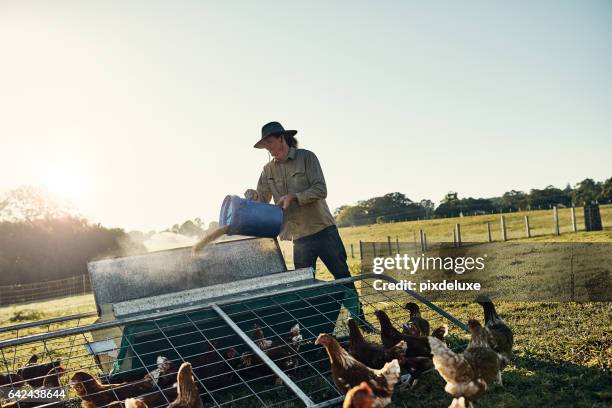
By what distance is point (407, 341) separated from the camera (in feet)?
12.0

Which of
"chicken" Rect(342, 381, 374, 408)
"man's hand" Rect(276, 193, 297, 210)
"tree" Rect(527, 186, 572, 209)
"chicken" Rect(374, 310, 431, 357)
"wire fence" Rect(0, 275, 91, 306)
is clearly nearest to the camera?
"chicken" Rect(342, 381, 374, 408)

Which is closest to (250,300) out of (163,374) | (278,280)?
(278,280)

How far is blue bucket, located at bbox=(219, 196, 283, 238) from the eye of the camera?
476 centimetres

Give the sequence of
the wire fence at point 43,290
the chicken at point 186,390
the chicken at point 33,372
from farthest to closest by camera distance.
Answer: the wire fence at point 43,290 → the chicken at point 33,372 → the chicken at point 186,390

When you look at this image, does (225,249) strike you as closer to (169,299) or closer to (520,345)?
(169,299)

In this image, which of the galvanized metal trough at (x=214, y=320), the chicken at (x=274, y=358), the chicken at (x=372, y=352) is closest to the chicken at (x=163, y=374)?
the galvanized metal trough at (x=214, y=320)

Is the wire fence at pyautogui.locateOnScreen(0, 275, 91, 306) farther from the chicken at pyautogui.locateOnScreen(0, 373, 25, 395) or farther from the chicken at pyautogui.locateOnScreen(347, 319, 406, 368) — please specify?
the chicken at pyautogui.locateOnScreen(347, 319, 406, 368)

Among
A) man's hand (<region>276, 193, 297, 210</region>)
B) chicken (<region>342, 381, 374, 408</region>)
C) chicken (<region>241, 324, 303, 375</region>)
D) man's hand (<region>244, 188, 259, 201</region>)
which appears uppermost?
man's hand (<region>244, 188, 259, 201</region>)

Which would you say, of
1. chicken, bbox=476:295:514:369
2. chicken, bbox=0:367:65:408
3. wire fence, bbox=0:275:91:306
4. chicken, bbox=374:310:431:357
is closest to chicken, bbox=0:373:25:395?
chicken, bbox=0:367:65:408

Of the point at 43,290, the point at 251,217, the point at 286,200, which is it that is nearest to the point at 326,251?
the point at 286,200

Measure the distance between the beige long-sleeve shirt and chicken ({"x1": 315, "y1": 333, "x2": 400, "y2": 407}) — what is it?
2316 mm

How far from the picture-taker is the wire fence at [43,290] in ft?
80.1

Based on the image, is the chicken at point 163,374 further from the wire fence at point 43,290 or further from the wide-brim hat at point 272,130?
the wire fence at point 43,290

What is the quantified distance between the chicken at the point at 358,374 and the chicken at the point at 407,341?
77cm
